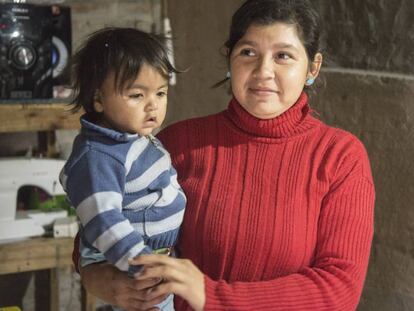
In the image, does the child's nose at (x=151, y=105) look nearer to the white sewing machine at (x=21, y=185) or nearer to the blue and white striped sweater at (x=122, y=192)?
the blue and white striped sweater at (x=122, y=192)

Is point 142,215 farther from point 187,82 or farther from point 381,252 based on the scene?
point 187,82

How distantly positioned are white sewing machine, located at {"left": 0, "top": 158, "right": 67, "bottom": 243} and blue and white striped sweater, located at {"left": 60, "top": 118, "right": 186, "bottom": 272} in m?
0.98

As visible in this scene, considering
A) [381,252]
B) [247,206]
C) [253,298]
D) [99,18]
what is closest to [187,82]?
[99,18]

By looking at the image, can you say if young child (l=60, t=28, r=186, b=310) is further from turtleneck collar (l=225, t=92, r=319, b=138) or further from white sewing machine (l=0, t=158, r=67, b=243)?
white sewing machine (l=0, t=158, r=67, b=243)

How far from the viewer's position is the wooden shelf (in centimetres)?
207

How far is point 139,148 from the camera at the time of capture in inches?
45.8

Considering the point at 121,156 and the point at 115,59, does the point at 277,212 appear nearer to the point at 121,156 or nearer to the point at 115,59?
the point at 121,156

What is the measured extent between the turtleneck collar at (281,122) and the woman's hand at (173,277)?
1.21 ft

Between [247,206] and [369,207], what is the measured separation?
25cm

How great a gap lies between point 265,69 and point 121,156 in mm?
344

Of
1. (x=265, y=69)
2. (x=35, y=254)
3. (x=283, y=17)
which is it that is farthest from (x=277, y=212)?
(x=35, y=254)

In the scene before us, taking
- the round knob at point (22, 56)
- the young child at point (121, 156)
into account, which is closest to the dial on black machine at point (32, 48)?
the round knob at point (22, 56)

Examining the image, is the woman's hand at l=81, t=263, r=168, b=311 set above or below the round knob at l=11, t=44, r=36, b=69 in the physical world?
below

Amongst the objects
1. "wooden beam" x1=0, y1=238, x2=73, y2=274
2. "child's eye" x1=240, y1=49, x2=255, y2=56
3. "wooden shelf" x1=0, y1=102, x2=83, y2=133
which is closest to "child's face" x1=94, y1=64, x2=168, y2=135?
"child's eye" x1=240, y1=49, x2=255, y2=56
